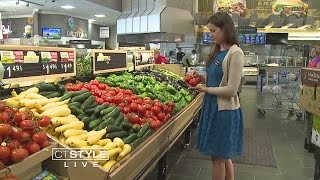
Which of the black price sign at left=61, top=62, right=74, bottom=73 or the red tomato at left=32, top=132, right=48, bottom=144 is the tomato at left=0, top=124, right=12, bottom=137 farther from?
the black price sign at left=61, top=62, right=74, bottom=73

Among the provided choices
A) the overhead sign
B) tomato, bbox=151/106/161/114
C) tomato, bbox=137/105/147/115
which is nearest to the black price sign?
tomato, bbox=137/105/147/115

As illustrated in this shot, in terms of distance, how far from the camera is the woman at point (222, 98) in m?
2.86

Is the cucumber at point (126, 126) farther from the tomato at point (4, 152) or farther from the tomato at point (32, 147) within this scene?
the tomato at point (4, 152)

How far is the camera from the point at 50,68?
11.3 feet

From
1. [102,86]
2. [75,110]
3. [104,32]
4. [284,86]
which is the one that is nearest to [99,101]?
[75,110]

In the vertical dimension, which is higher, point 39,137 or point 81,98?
point 81,98

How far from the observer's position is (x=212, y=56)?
10.0 ft

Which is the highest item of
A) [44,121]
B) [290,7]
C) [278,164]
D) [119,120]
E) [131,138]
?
[290,7]

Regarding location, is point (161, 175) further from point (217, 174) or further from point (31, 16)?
point (31, 16)

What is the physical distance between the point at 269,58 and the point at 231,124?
1518 centimetres

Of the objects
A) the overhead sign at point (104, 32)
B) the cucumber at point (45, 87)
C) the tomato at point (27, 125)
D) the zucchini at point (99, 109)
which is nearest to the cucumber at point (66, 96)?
the cucumber at point (45, 87)

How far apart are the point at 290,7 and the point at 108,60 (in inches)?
247

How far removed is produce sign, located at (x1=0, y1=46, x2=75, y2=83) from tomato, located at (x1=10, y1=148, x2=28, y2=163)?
4.14 feet

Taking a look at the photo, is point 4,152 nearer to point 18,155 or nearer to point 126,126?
point 18,155
